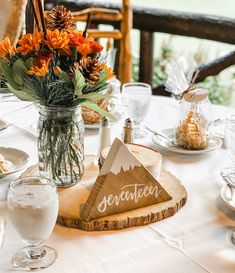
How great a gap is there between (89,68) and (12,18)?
1.27m

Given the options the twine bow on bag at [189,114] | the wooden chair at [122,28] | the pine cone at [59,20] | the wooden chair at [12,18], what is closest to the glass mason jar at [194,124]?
the twine bow on bag at [189,114]

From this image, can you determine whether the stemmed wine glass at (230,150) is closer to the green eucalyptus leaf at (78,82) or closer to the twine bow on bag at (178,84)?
the twine bow on bag at (178,84)

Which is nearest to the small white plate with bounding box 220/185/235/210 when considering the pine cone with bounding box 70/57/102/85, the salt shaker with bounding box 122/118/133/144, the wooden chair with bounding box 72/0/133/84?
the salt shaker with bounding box 122/118/133/144

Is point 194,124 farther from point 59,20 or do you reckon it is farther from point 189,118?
point 59,20

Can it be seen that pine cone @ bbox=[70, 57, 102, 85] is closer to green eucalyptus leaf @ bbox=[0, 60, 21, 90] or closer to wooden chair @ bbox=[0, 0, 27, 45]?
green eucalyptus leaf @ bbox=[0, 60, 21, 90]

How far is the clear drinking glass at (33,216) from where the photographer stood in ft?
3.02

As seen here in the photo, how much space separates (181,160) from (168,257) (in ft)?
1.51

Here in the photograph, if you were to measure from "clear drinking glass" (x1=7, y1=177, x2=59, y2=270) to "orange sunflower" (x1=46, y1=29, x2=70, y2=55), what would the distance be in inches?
10.3

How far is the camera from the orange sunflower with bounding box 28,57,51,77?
1031 mm

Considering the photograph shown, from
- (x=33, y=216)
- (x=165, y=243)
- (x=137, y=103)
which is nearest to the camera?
(x=33, y=216)

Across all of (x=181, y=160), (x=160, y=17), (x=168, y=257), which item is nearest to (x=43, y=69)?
(x=168, y=257)

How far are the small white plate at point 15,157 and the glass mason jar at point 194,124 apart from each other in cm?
41

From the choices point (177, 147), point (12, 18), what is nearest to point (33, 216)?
point (177, 147)

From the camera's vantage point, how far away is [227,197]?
1.18 m
